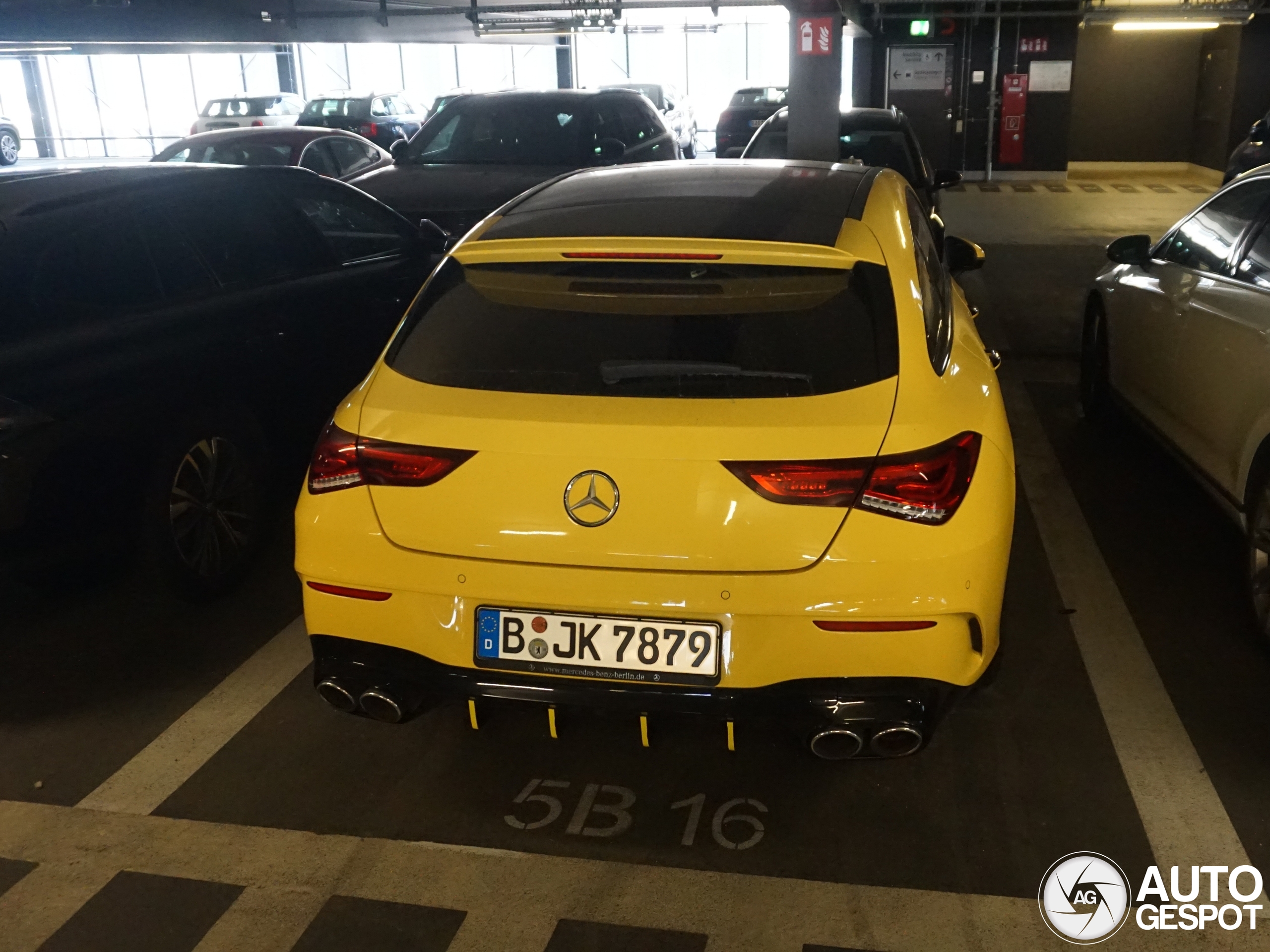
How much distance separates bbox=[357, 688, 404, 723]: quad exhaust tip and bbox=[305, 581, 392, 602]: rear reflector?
23cm

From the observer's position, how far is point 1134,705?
3.52 metres

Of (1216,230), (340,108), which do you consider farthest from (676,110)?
(1216,230)

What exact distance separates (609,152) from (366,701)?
7.41 metres

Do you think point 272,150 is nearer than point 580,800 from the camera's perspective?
No

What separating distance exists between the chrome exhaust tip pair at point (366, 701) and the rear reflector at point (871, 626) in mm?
1018

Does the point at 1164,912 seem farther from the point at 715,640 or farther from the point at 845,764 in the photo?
the point at 715,640

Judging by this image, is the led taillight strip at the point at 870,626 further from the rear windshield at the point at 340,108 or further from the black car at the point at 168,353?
the rear windshield at the point at 340,108

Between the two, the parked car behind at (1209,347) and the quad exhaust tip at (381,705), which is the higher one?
the parked car behind at (1209,347)

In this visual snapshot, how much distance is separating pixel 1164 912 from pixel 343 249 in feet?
14.5

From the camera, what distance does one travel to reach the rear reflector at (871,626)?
260 centimetres

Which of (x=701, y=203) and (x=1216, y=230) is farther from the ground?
(x=701, y=203)

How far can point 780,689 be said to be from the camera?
266 cm

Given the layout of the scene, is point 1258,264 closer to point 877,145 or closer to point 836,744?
point 836,744

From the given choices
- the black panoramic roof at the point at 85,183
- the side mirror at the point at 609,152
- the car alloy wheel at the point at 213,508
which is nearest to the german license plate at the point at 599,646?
the car alloy wheel at the point at 213,508
